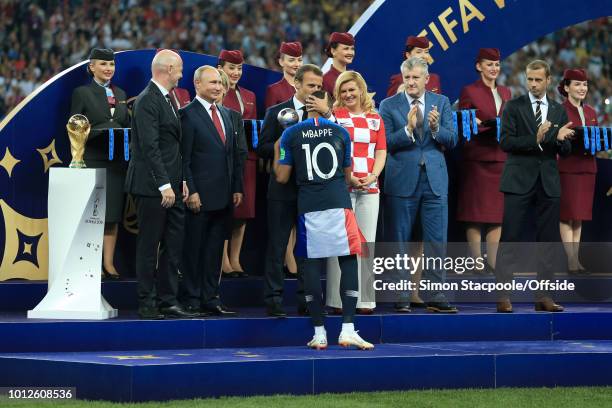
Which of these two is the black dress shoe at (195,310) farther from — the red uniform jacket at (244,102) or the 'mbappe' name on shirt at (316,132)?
the red uniform jacket at (244,102)

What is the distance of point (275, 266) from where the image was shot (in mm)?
8062

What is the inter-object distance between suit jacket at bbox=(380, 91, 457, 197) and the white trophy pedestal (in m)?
2.08

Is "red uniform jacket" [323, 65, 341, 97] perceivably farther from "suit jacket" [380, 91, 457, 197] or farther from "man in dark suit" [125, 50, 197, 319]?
"man in dark suit" [125, 50, 197, 319]

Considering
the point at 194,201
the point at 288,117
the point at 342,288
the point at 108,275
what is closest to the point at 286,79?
the point at 288,117

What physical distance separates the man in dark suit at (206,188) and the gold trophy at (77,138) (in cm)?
72

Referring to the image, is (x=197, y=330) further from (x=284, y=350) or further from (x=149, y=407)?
(x=149, y=407)

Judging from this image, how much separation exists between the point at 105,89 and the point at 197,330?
2.21 m

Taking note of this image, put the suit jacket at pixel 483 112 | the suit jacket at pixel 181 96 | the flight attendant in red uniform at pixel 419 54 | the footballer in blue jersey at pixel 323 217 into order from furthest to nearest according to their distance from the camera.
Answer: the suit jacket at pixel 483 112, the flight attendant in red uniform at pixel 419 54, the suit jacket at pixel 181 96, the footballer in blue jersey at pixel 323 217

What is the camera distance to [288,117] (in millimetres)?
8008

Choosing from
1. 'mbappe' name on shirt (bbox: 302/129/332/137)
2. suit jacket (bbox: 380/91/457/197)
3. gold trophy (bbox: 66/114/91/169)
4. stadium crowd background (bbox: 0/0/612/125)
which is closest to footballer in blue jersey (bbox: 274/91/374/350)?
'mbappe' name on shirt (bbox: 302/129/332/137)

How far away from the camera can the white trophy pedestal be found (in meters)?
7.82

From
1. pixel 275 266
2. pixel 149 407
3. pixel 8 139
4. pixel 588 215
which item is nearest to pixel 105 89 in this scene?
pixel 8 139

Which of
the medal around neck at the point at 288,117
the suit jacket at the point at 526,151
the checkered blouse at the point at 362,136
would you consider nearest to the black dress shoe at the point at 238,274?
the checkered blouse at the point at 362,136

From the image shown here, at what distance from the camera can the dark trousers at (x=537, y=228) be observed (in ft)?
27.9
